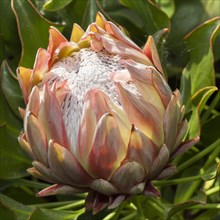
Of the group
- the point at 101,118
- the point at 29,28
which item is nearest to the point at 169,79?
the point at 29,28

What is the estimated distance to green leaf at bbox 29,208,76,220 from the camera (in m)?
1.78

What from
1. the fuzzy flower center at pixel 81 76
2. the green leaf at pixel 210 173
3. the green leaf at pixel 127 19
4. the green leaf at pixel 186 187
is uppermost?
the fuzzy flower center at pixel 81 76

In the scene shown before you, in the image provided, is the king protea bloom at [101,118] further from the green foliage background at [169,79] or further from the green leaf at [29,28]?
the green leaf at [29,28]

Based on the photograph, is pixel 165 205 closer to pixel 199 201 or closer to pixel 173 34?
pixel 199 201

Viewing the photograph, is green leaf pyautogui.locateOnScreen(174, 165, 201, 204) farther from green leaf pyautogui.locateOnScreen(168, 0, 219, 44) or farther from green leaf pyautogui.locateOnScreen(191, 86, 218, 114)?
green leaf pyautogui.locateOnScreen(168, 0, 219, 44)

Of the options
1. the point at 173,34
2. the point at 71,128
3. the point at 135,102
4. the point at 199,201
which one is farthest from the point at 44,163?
the point at 173,34

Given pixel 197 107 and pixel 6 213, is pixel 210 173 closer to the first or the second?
pixel 197 107

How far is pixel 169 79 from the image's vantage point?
2.32 m

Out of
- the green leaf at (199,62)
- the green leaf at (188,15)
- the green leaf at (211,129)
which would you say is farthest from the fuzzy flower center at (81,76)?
the green leaf at (188,15)

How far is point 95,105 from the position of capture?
156 centimetres

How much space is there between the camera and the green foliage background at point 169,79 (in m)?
1.96

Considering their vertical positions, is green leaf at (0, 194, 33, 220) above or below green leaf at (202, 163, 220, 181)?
below

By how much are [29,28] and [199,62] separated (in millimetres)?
487

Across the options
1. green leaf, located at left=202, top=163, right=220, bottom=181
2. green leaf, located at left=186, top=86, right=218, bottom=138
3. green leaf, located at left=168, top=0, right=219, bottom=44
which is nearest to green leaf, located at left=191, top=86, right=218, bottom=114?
green leaf, located at left=186, top=86, right=218, bottom=138
